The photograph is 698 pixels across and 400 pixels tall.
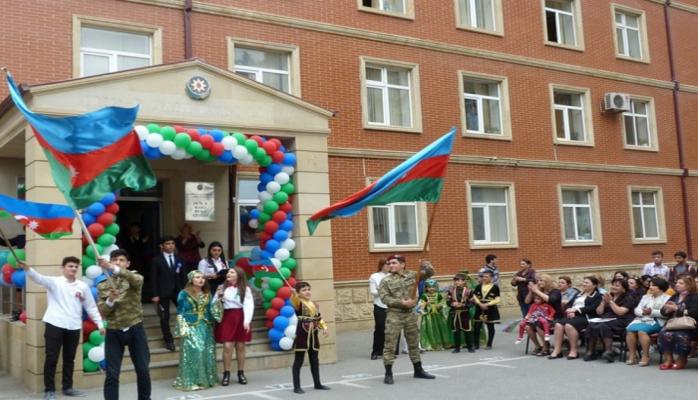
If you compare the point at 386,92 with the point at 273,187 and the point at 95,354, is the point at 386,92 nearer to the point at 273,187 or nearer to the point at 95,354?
the point at 273,187

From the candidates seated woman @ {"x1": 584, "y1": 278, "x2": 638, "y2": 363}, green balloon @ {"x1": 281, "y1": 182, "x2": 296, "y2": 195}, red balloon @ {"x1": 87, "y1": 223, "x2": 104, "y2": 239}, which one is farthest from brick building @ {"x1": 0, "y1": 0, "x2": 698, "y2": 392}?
seated woman @ {"x1": 584, "y1": 278, "x2": 638, "y2": 363}

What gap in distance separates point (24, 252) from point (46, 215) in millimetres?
2420

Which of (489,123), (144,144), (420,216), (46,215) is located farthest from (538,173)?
(46,215)

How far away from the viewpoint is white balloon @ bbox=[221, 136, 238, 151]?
36.7 ft

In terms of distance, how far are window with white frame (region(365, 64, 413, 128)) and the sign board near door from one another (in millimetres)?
5355

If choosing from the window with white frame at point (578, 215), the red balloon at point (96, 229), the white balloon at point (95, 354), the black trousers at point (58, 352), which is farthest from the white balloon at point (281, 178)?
the window with white frame at point (578, 215)

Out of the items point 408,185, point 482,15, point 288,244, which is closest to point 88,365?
point 288,244

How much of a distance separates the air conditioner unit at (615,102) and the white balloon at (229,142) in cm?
1514

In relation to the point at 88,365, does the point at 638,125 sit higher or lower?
higher

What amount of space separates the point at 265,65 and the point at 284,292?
22.8 ft

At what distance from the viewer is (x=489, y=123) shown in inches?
810

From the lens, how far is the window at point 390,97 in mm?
18297

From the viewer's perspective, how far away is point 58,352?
9.68 meters

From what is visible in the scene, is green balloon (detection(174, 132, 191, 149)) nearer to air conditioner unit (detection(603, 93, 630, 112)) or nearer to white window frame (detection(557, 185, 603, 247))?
white window frame (detection(557, 185, 603, 247))
